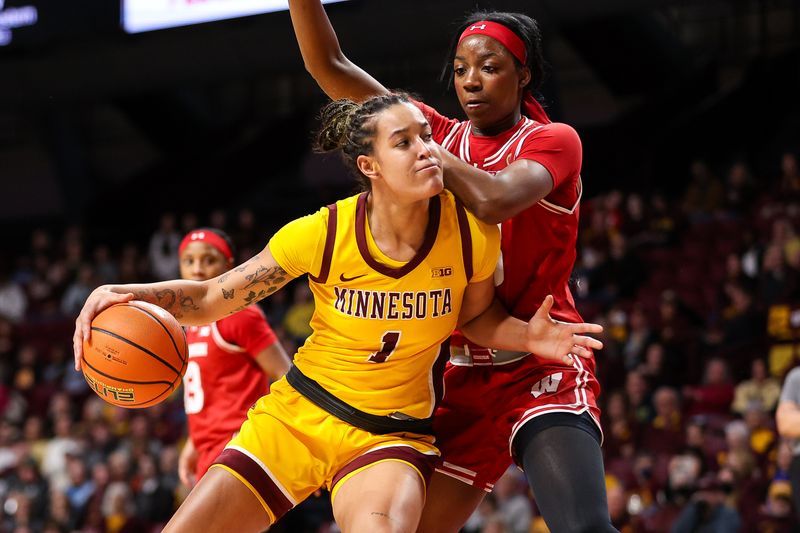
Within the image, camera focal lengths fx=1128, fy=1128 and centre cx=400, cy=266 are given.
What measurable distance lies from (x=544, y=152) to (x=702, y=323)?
7092 mm

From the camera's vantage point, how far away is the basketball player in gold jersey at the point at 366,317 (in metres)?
3.56

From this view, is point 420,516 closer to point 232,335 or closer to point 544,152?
point 544,152

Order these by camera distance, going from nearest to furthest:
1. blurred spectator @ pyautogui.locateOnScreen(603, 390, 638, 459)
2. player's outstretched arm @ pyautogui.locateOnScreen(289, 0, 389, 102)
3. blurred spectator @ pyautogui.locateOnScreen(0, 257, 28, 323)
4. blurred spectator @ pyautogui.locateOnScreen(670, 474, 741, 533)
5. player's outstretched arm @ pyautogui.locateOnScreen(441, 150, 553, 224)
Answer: player's outstretched arm @ pyautogui.locateOnScreen(441, 150, 553, 224), player's outstretched arm @ pyautogui.locateOnScreen(289, 0, 389, 102), blurred spectator @ pyautogui.locateOnScreen(670, 474, 741, 533), blurred spectator @ pyautogui.locateOnScreen(603, 390, 638, 459), blurred spectator @ pyautogui.locateOnScreen(0, 257, 28, 323)

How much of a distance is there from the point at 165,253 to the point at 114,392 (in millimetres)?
11534

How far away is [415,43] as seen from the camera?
471 inches

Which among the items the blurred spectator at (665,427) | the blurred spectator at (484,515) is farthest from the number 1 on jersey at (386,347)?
the blurred spectator at (665,427)

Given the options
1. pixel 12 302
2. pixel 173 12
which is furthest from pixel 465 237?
pixel 12 302

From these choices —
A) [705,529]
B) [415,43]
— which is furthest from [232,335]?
[415,43]

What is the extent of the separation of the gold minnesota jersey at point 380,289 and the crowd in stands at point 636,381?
4.62 metres

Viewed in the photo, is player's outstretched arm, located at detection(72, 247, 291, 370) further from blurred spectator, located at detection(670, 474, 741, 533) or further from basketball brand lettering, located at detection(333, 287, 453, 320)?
blurred spectator, located at detection(670, 474, 741, 533)

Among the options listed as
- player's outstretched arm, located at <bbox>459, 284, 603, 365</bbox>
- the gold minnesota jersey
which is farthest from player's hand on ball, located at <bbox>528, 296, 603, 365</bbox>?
the gold minnesota jersey

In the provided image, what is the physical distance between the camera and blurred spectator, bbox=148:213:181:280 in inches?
582

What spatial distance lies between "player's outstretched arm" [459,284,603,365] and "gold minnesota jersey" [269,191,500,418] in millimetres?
118

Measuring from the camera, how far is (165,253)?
15.0 metres
